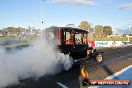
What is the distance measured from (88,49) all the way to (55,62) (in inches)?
185

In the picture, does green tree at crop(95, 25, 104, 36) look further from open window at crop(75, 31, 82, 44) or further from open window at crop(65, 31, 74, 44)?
open window at crop(65, 31, 74, 44)

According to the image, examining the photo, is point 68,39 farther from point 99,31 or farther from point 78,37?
point 99,31

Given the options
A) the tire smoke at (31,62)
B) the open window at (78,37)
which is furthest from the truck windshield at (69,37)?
the tire smoke at (31,62)

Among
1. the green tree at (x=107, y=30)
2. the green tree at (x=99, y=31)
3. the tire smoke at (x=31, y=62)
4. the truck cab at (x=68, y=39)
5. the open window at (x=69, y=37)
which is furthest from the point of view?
the green tree at (x=107, y=30)

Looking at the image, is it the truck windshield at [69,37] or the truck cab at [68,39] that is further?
the truck windshield at [69,37]

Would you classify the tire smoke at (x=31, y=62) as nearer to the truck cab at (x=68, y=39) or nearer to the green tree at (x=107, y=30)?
the truck cab at (x=68, y=39)

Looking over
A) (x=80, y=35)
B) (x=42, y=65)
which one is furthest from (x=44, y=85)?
(x=80, y=35)

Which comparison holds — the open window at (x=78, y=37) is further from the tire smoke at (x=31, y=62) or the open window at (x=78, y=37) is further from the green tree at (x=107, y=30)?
the green tree at (x=107, y=30)

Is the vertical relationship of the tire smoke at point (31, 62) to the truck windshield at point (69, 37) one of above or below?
below

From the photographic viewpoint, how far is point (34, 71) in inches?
508

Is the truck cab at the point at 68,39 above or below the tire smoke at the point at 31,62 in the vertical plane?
above

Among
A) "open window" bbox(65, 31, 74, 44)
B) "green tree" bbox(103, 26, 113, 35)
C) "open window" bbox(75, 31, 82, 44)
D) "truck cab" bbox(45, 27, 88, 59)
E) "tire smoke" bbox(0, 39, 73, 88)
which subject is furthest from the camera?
"green tree" bbox(103, 26, 113, 35)

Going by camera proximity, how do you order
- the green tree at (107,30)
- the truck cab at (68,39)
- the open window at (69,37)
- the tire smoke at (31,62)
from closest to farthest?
the tire smoke at (31,62)
the truck cab at (68,39)
the open window at (69,37)
the green tree at (107,30)

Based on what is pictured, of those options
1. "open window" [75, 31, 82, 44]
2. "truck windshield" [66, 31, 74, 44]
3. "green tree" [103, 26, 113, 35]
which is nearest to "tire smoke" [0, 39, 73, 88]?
"truck windshield" [66, 31, 74, 44]
